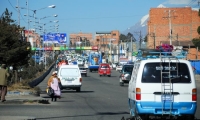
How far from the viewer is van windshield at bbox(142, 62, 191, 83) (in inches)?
558

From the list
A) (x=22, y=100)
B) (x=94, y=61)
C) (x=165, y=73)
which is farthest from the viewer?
(x=94, y=61)

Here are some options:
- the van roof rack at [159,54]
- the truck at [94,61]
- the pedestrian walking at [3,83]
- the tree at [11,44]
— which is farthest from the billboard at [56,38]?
the van roof rack at [159,54]

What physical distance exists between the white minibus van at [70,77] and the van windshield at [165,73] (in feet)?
67.8

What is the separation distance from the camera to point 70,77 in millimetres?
34656

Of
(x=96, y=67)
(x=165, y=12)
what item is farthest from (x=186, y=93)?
(x=165, y=12)

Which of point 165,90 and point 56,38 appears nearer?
point 165,90

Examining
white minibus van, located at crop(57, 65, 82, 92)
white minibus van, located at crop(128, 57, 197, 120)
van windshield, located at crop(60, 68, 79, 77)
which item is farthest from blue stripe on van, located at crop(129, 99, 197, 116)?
van windshield, located at crop(60, 68, 79, 77)

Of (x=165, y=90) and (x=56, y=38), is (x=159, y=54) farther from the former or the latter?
(x=56, y=38)

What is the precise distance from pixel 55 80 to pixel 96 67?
213ft

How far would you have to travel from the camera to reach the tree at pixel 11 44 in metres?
31.4

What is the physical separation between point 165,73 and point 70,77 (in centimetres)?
2086

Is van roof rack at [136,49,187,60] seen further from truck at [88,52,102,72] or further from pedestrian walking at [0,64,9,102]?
truck at [88,52,102,72]

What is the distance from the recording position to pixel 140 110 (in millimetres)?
14125

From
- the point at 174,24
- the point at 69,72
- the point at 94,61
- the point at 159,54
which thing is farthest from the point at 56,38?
the point at 159,54
